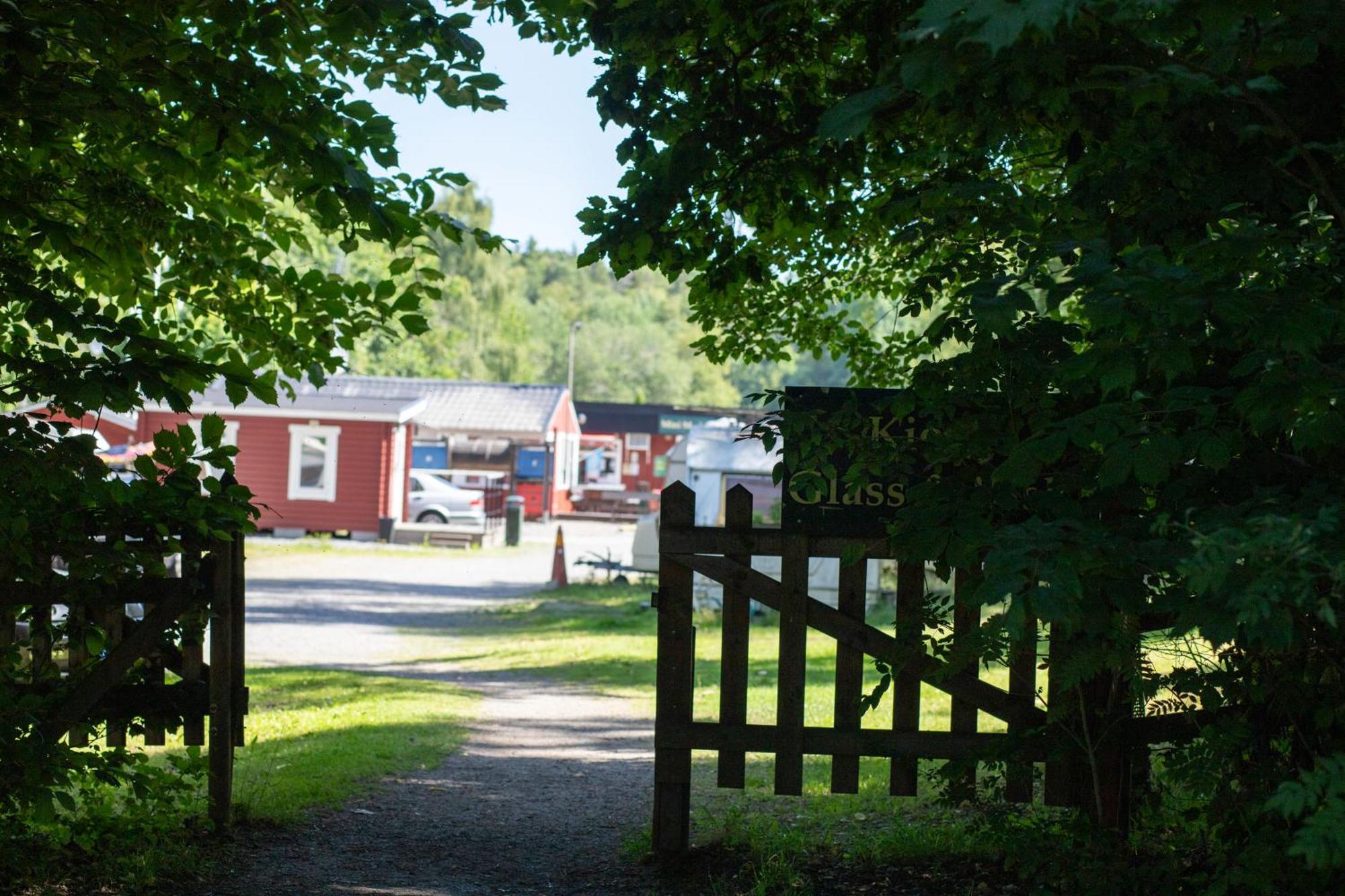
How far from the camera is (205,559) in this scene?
18.7ft

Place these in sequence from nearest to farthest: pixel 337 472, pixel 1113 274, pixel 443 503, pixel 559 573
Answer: pixel 1113 274 → pixel 559 573 → pixel 337 472 → pixel 443 503

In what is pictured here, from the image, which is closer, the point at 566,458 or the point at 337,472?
the point at 337,472

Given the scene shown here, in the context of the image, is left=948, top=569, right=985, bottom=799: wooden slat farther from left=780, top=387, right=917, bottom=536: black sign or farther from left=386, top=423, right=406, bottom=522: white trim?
left=386, top=423, right=406, bottom=522: white trim

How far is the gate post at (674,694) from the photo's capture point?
17.9 feet

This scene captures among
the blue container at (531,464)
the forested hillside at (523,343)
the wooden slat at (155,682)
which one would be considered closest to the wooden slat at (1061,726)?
the wooden slat at (155,682)

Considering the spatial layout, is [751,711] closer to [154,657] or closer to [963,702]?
[963,702]

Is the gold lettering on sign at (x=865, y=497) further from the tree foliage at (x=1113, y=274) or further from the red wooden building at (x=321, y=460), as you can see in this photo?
the red wooden building at (x=321, y=460)

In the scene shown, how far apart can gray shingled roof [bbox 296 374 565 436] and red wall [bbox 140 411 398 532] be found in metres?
9.79

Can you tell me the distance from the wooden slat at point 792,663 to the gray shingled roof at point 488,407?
40.2 meters

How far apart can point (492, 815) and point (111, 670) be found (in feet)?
7.59

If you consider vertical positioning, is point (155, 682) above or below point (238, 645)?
below

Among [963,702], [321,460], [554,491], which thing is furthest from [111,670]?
[554,491]

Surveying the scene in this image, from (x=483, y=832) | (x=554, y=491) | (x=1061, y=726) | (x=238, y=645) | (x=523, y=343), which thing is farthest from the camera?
(x=523, y=343)

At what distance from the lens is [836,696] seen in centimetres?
532
